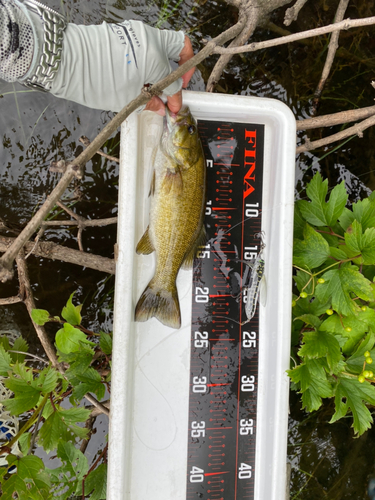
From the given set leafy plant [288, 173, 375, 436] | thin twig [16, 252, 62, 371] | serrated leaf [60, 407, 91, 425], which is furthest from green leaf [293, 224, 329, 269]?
thin twig [16, 252, 62, 371]

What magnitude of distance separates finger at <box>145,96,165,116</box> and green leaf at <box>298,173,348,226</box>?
869 mm

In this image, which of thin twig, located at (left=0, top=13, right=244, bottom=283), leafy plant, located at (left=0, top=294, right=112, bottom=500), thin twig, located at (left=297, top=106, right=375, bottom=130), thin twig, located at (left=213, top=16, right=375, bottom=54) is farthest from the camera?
thin twig, located at (left=297, top=106, right=375, bottom=130)

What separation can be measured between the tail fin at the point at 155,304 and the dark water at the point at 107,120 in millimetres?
785

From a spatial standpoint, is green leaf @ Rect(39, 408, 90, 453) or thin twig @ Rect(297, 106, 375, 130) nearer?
green leaf @ Rect(39, 408, 90, 453)

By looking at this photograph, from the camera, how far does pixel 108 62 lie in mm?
1452

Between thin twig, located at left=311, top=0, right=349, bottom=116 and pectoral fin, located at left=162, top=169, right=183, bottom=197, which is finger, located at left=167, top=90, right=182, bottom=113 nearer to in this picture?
pectoral fin, located at left=162, top=169, right=183, bottom=197

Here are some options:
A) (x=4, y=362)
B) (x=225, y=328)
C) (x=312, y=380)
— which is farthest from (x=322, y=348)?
(x=4, y=362)

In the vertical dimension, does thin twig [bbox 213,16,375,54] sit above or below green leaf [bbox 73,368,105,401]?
above

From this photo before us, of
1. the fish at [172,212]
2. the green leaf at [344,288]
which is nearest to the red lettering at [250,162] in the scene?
the fish at [172,212]

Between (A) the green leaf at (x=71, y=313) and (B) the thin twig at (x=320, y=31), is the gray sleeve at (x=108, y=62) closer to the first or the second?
(B) the thin twig at (x=320, y=31)

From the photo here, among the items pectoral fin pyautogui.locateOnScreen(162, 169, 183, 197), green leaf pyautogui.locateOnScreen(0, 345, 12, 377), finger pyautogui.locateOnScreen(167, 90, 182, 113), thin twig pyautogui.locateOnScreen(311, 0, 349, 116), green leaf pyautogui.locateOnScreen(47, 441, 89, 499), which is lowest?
green leaf pyautogui.locateOnScreen(47, 441, 89, 499)

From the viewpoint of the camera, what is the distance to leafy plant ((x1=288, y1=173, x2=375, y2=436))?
1703 mm

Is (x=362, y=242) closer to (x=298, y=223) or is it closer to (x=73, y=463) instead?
(x=298, y=223)

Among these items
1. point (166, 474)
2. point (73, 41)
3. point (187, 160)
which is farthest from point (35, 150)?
point (166, 474)
